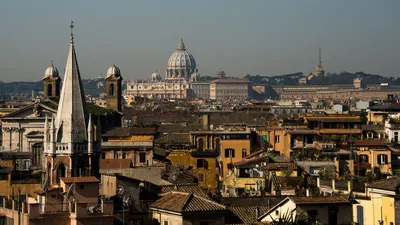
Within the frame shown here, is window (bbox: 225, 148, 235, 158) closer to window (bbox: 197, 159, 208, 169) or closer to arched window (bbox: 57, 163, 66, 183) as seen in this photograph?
window (bbox: 197, 159, 208, 169)

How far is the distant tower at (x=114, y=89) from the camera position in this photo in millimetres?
90062

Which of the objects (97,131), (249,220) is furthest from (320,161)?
(249,220)

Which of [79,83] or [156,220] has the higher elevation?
[79,83]

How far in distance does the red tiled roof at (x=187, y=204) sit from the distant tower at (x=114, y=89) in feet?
202

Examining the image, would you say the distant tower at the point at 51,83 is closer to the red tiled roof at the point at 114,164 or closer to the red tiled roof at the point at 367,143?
the red tiled roof at the point at 367,143

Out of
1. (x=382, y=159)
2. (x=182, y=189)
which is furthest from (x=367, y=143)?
(x=182, y=189)

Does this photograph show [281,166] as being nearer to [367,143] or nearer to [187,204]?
[367,143]

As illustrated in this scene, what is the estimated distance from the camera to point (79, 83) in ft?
118

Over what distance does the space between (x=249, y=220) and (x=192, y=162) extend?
25.5 metres

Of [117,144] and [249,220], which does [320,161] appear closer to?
[117,144]

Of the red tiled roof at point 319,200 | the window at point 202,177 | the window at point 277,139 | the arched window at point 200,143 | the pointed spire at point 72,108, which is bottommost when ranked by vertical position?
the window at point 202,177

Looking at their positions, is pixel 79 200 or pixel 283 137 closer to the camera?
pixel 79 200

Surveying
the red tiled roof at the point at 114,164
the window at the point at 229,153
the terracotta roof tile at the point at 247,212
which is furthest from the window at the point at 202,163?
the terracotta roof tile at the point at 247,212

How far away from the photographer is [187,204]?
1038 inches
